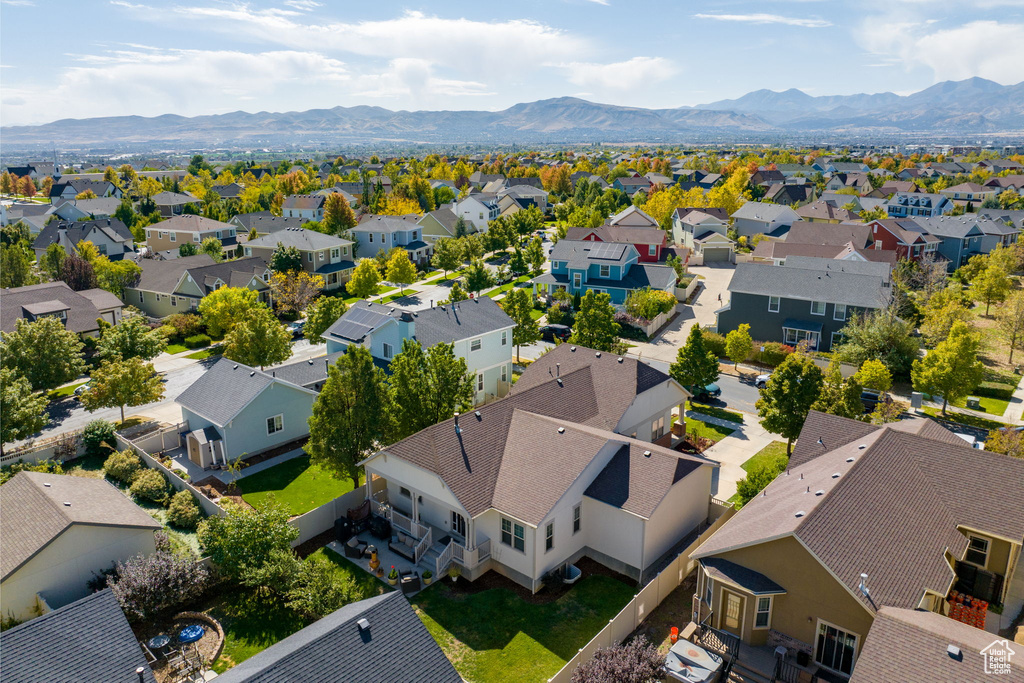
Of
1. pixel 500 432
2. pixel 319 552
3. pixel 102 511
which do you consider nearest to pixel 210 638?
pixel 319 552

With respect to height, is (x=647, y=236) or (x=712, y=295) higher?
(x=647, y=236)

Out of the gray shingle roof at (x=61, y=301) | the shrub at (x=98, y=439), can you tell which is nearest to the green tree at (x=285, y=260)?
the gray shingle roof at (x=61, y=301)

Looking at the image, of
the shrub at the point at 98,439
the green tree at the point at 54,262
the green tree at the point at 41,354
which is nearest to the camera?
the shrub at the point at 98,439

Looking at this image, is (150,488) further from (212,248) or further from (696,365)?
(212,248)

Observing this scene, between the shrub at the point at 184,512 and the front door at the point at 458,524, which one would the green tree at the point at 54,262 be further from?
the front door at the point at 458,524

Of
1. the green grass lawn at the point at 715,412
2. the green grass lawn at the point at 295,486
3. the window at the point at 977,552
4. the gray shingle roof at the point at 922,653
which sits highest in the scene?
the gray shingle roof at the point at 922,653

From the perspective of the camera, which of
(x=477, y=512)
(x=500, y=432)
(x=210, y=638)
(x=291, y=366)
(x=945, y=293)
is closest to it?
(x=210, y=638)

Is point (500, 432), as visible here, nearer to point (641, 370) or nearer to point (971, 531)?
point (641, 370)

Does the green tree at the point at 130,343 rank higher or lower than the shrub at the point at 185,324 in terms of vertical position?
higher
